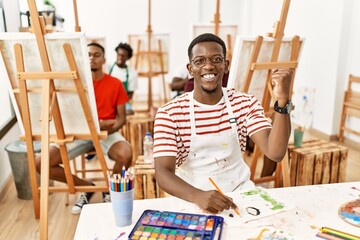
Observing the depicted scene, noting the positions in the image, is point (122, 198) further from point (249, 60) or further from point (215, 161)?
point (249, 60)

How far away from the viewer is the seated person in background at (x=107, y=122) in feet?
8.37

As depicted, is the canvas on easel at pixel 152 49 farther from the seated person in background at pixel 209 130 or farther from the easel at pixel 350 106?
the seated person in background at pixel 209 130

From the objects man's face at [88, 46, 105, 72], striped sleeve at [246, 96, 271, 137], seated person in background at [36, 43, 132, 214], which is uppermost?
man's face at [88, 46, 105, 72]

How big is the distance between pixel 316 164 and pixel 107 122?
157cm

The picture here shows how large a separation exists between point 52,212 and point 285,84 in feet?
6.52

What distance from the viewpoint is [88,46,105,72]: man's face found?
2660 mm

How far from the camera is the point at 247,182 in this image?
1573mm

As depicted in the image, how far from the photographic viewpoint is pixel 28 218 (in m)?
2.50

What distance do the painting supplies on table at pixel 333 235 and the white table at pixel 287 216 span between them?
0.07ft

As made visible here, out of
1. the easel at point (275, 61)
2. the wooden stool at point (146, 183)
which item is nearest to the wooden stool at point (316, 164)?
the easel at point (275, 61)

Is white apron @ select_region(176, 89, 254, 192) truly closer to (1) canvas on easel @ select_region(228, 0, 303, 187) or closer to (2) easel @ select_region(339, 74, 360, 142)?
(1) canvas on easel @ select_region(228, 0, 303, 187)

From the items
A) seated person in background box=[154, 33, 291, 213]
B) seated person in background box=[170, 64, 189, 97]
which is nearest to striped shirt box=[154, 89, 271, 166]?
seated person in background box=[154, 33, 291, 213]

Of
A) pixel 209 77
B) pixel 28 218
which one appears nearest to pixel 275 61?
pixel 209 77

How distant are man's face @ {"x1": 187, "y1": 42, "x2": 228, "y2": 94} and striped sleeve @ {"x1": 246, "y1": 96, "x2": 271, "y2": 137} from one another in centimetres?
19
